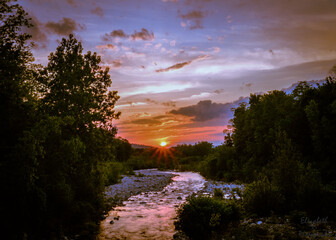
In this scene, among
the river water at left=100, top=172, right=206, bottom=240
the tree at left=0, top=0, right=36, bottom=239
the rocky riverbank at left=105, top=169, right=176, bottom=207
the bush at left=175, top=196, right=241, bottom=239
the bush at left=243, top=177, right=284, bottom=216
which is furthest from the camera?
the rocky riverbank at left=105, top=169, right=176, bottom=207

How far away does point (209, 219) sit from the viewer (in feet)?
38.0

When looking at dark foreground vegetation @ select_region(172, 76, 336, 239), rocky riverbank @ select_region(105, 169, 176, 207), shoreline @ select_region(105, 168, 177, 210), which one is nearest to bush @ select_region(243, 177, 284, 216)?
dark foreground vegetation @ select_region(172, 76, 336, 239)

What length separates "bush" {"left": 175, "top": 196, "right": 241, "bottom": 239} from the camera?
36.5 feet

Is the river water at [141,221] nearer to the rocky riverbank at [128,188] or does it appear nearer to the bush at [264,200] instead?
the rocky riverbank at [128,188]

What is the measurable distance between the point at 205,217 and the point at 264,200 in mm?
3415

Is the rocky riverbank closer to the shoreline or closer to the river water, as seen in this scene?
the shoreline

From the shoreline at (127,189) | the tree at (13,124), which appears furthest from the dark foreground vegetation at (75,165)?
the shoreline at (127,189)

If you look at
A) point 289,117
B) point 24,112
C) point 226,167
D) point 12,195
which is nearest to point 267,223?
point 12,195

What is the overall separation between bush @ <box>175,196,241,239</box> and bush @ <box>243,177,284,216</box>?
82 centimetres

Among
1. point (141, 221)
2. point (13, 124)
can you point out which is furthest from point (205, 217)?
point (13, 124)

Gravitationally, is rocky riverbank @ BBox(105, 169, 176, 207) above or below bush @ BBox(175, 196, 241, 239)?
below

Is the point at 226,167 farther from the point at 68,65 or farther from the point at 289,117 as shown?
the point at 68,65

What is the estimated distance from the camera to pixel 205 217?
1152 centimetres

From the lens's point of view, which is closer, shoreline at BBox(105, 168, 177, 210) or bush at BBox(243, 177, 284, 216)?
bush at BBox(243, 177, 284, 216)
